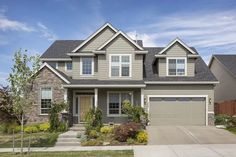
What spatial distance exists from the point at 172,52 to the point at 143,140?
10676mm

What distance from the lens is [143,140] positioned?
22.4 metres

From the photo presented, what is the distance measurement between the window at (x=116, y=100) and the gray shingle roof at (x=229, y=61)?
12568 mm

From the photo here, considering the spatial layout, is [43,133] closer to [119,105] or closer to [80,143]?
[80,143]

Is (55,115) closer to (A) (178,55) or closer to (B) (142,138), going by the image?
(B) (142,138)

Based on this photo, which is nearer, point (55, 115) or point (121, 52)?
point (55, 115)

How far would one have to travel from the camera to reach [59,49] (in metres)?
35.4

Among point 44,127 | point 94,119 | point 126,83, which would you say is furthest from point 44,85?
point 126,83

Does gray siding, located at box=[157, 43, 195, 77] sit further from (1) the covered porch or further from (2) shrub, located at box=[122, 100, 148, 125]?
(2) shrub, located at box=[122, 100, 148, 125]

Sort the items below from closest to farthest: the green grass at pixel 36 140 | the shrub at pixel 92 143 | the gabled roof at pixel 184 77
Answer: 1. the shrub at pixel 92 143
2. the green grass at pixel 36 140
3. the gabled roof at pixel 184 77

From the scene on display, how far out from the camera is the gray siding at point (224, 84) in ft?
126

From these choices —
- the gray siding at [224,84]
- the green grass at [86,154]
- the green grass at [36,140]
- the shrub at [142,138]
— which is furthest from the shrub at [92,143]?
the gray siding at [224,84]

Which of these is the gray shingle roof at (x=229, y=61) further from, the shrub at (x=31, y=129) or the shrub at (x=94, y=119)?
the shrub at (x=31, y=129)

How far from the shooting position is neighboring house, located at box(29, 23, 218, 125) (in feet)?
96.6

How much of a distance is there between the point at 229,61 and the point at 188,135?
1890 cm
